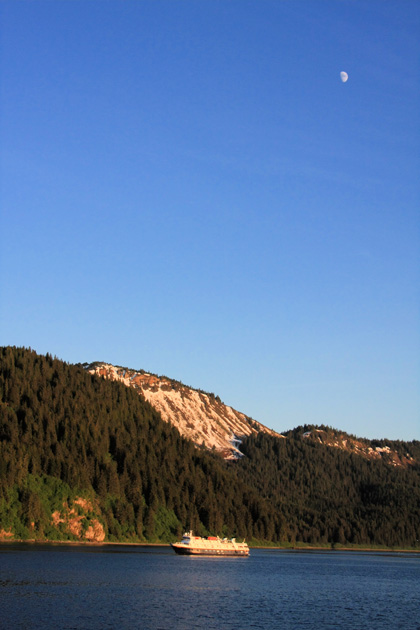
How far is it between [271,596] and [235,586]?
1638cm

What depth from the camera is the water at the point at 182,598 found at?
3883 inches

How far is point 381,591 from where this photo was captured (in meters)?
156

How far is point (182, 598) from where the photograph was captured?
406 ft

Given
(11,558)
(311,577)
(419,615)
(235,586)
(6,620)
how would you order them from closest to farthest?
(6,620), (419,615), (235,586), (11,558), (311,577)

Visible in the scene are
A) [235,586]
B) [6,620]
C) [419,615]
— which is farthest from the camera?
[235,586]

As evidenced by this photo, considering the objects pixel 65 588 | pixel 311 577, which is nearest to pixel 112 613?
pixel 65 588

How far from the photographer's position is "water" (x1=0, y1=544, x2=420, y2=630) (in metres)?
98.6

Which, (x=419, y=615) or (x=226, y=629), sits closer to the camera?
(x=226, y=629)

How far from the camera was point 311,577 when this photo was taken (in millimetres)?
185000

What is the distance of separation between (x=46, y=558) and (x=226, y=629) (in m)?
95.2

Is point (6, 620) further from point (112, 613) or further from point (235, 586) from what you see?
point (235, 586)

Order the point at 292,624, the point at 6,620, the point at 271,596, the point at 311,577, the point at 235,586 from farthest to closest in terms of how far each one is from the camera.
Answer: the point at 311,577 < the point at 235,586 < the point at 271,596 < the point at 292,624 < the point at 6,620

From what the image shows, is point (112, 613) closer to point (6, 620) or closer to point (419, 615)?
point (6, 620)

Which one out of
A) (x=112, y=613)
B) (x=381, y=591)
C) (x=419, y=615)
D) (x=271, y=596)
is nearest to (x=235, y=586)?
(x=271, y=596)
